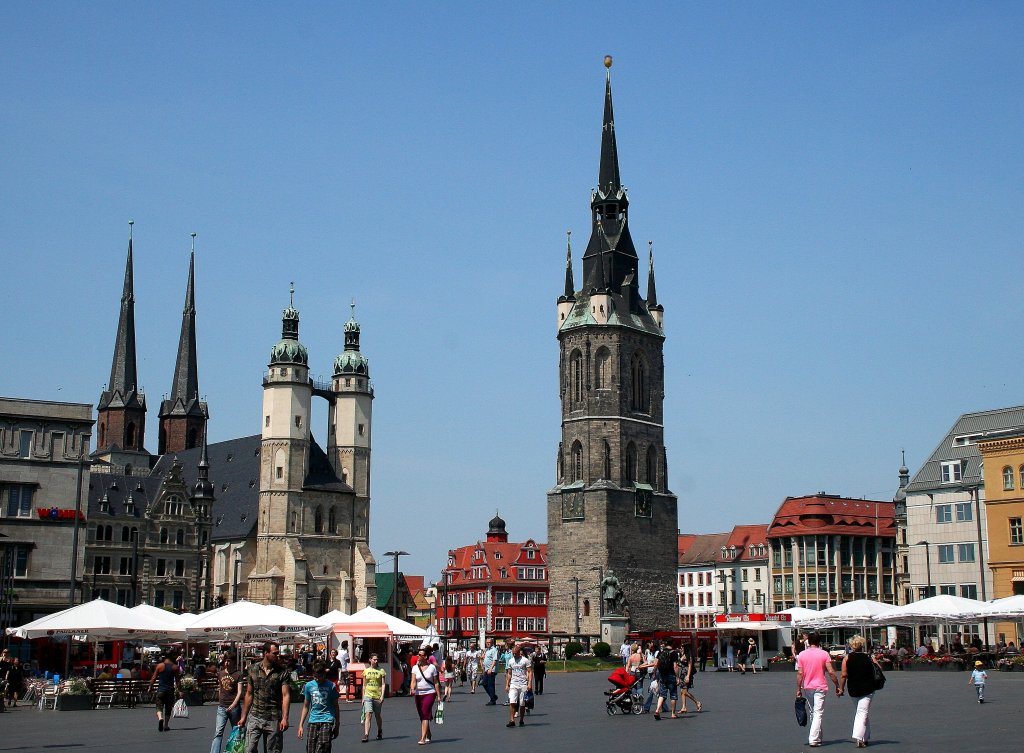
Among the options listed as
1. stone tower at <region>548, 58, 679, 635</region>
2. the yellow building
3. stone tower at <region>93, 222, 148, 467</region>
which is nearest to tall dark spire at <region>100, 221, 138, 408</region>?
stone tower at <region>93, 222, 148, 467</region>

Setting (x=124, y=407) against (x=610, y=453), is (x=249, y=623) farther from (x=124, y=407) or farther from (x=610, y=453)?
(x=124, y=407)

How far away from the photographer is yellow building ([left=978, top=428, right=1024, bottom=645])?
61.4m

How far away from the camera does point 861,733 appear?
18.1 meters

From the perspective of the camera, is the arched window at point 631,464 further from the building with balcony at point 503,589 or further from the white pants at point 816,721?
the white pants at point 816,721

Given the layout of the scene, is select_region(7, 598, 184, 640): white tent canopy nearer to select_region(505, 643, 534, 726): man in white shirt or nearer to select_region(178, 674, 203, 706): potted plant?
select_region(178, 674, 203, 706): potted plant

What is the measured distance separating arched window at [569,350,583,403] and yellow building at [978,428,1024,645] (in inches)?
1512

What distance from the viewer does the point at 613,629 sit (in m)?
84.8

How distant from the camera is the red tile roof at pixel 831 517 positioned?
104125mm

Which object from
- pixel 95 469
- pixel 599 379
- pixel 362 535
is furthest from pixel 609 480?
pixel 95 469

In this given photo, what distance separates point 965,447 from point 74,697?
56352 mm

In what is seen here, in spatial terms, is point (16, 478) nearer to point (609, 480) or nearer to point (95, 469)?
point (609, 480)

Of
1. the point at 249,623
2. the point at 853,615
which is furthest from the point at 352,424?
the point at 249,623

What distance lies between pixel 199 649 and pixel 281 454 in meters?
36.1

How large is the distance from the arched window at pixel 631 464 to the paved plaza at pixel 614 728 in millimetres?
59837
